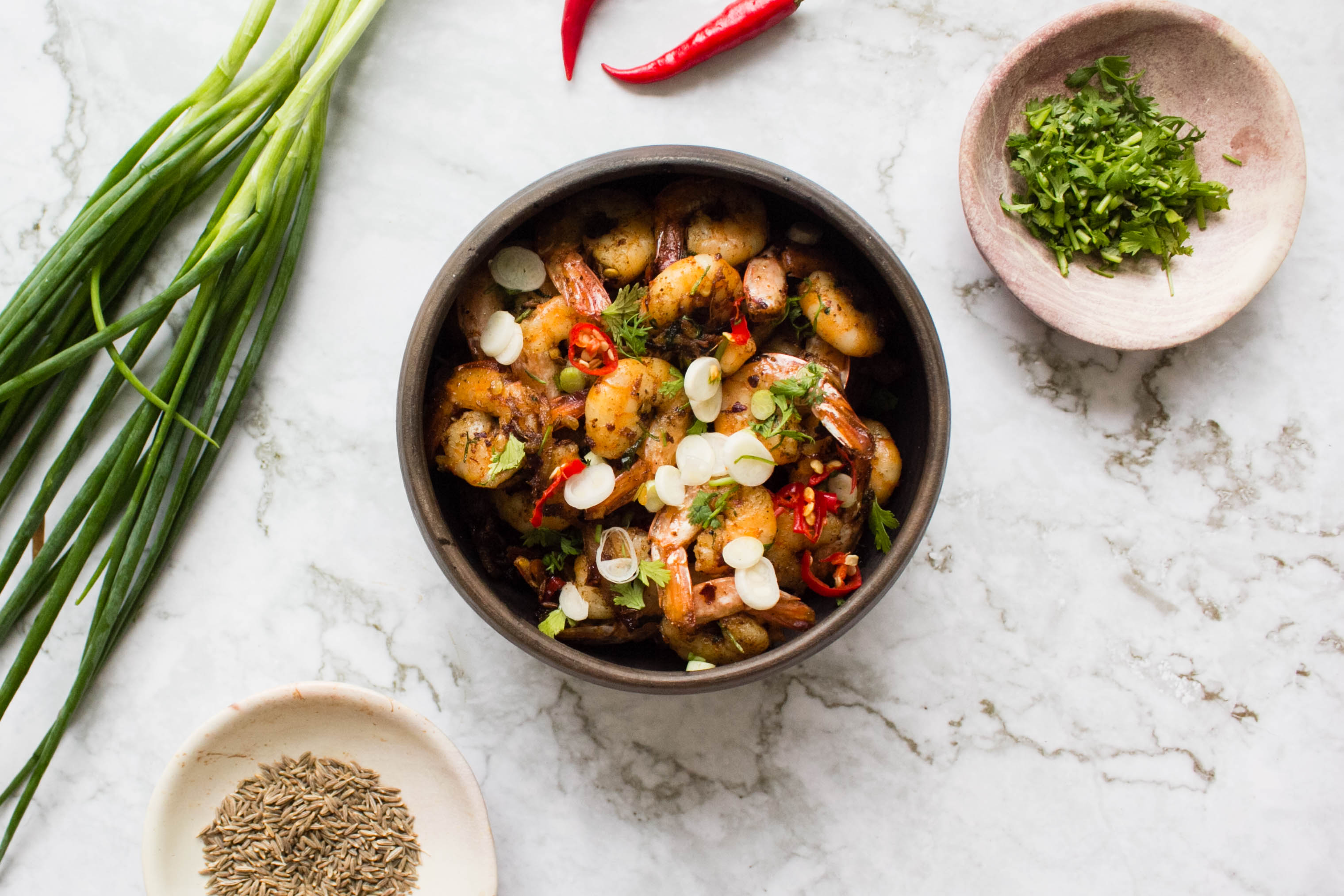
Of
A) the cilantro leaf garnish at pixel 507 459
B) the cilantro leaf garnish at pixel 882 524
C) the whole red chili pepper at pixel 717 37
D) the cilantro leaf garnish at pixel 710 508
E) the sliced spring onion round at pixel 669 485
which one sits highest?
the whole red chili pepper at pixel 717 37

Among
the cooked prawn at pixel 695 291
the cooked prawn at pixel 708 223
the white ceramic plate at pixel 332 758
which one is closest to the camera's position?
the cooked prawn at pixel 695 291

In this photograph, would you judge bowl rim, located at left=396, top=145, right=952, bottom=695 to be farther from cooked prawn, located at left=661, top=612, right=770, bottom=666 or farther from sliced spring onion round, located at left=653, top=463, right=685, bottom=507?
sliced spring onion round, located at left=653, top=463, right=685, bottom=507

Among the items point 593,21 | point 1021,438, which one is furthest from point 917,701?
point 593,21

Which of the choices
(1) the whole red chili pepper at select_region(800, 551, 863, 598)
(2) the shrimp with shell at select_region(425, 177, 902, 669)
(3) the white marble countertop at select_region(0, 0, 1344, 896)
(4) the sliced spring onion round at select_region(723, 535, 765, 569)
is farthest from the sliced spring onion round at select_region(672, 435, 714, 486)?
(3) the white marble countertop at select_region(0, 0, 1344, 896)

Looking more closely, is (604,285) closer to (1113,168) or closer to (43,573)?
(1113,168)

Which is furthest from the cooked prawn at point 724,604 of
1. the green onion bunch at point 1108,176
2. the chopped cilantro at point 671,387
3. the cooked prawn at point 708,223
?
the green onion bunch at point 1108,176

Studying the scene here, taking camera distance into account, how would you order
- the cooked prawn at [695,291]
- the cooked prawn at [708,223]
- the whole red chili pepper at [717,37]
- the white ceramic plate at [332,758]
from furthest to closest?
the whole red chili pepper at [717,37] → the white ceramic plate at [332,758] → the cooked prawn at [708,223] → the cooked prawn at [695,291]

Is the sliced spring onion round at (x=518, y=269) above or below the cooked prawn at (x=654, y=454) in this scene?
above

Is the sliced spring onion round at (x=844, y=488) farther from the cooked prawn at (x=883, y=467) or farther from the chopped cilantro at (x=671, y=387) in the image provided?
the chopped cilantro at (x=671, y=387)
